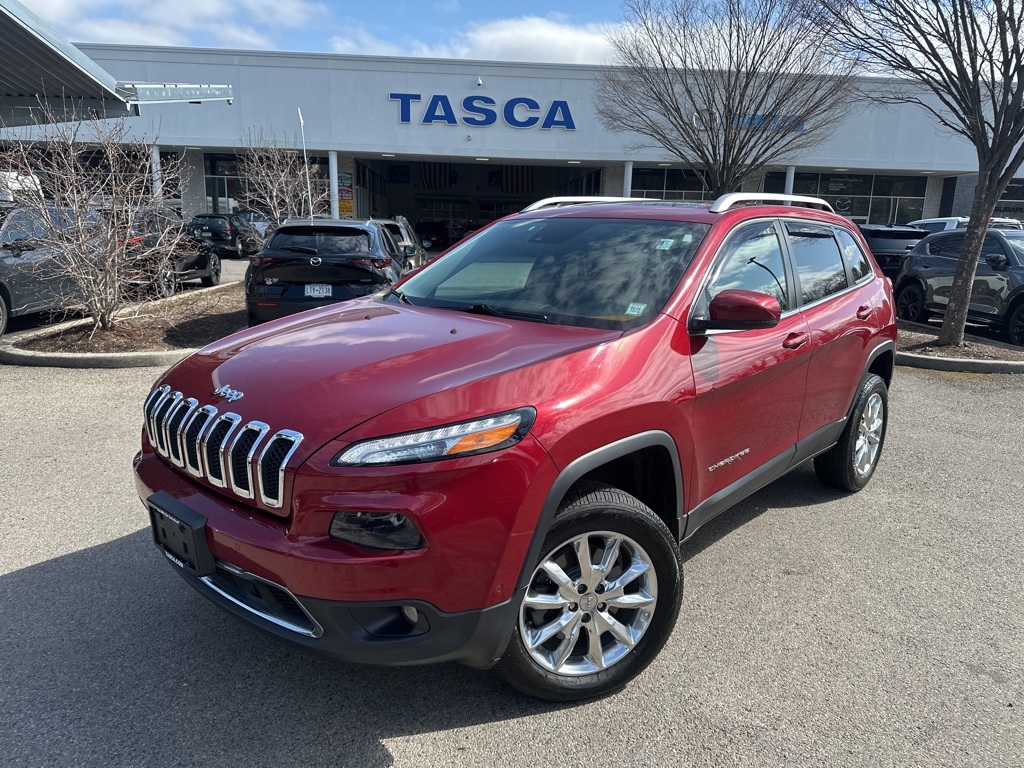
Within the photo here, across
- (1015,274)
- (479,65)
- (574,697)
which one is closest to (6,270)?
(574,697)

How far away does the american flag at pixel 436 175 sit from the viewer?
133 ft

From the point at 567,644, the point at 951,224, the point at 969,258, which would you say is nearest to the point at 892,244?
the point at 951,224

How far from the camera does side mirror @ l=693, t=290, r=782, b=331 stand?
2768 millimetres

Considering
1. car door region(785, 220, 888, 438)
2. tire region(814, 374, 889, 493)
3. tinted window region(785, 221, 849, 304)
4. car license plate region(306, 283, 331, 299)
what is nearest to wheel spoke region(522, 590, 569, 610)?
car door region(785, 220, 888, 438)

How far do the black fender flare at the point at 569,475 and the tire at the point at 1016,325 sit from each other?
1016cm

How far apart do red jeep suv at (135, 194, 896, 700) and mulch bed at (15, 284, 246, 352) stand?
5712mm

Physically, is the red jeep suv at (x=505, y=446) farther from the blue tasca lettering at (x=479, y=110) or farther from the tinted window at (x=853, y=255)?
the blue tasca lettering at (x=479, y=110)

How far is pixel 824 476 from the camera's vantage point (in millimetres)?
4645

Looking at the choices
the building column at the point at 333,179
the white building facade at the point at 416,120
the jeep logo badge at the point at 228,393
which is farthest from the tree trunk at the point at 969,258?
the building column at the point at 333,179

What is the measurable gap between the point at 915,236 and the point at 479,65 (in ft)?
58.6

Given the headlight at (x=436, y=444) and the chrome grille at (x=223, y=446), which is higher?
the headlight at (x=436, y=444)

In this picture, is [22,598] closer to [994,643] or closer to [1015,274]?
[994,643]

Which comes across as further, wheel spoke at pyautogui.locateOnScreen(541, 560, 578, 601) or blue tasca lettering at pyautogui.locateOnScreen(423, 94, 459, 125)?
blue tasca lettering at pyautogui.locateOnScreen(423, 94, 459, 125)

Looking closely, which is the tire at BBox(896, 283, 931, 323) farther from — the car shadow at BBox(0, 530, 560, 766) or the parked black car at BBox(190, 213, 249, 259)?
the parked black car at BBox(190, 213, 249, 259)
